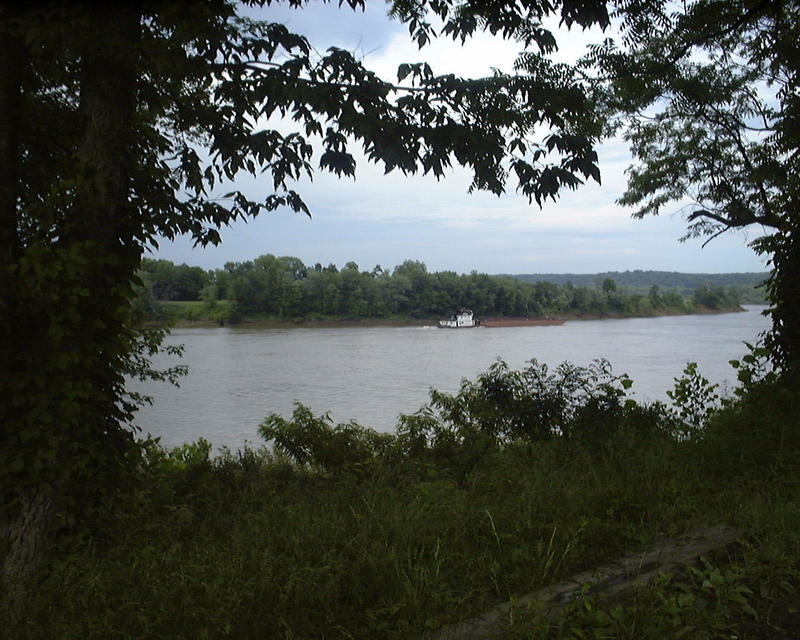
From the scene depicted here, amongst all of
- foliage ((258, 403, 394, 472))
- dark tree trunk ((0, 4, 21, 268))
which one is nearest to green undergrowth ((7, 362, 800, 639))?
foliage ((258, 403, 394, 472))

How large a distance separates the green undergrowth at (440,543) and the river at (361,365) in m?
2.84

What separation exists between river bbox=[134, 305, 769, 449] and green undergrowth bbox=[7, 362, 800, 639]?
284cm

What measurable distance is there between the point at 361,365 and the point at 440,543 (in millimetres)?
19482

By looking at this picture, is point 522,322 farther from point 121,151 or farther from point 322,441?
point 121,151

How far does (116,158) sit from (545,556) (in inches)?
124

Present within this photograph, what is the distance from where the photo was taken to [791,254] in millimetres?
6707

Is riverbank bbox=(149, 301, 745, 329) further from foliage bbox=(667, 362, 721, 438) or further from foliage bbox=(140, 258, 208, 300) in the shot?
foliage bbox=(667, 362, 721, 438)

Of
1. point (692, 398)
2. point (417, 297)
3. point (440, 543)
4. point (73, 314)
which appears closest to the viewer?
point (440, 543)

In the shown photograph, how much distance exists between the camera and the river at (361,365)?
13961 mm

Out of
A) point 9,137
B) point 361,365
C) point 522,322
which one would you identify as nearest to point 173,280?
point 9,137

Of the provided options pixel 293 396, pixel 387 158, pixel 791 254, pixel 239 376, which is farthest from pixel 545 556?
pixel 239 376

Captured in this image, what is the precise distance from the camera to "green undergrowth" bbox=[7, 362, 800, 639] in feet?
8.67

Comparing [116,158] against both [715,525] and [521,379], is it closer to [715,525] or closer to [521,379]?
[715,525]

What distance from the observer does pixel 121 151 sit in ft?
12.7
